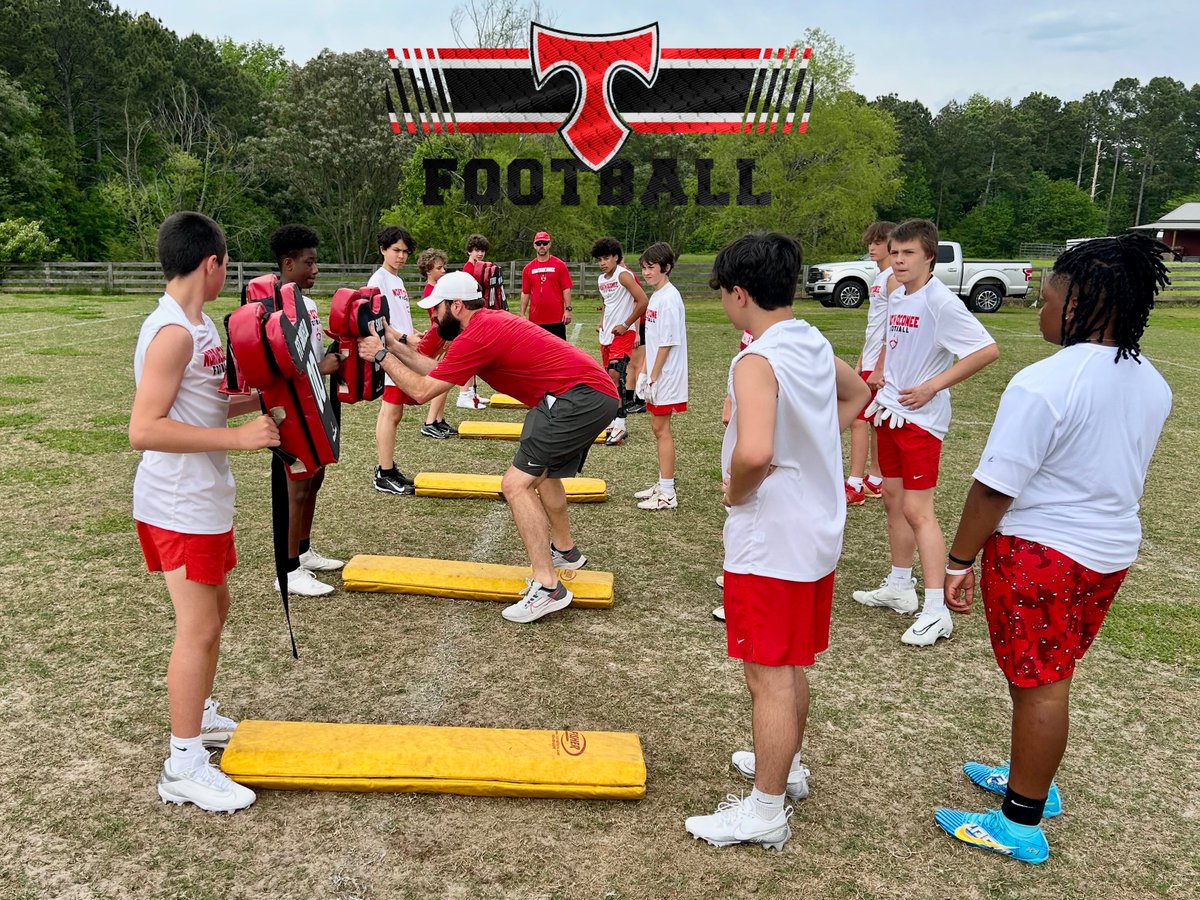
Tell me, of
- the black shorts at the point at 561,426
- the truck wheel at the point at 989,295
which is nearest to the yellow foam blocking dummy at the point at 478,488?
the black shorts at the point at 561,426

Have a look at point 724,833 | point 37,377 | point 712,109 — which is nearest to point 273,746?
point 724,833

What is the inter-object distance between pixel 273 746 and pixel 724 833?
1.73 m

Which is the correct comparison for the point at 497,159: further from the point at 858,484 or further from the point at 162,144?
the point at 858,484

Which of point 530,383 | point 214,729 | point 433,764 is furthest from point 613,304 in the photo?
point 433,764

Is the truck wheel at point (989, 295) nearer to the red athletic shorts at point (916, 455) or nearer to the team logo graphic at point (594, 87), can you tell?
the team logo graphic at point (594, 87)

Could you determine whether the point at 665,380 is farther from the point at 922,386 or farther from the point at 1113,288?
the point at 1113,288

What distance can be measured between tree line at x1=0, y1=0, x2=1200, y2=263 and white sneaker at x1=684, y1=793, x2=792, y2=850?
32.3 metres

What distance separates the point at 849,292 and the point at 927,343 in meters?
24.0

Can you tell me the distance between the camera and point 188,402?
2.89 metres

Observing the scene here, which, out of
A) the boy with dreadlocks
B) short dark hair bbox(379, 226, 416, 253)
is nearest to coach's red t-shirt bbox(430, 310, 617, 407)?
the boy with dreadlocks

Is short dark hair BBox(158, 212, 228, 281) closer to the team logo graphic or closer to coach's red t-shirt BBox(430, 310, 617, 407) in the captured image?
coach's red t-shirt BBox(430, 310, 617, 407)

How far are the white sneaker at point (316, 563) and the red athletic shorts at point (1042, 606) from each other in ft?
13.1

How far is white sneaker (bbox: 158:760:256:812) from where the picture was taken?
299 centimetres

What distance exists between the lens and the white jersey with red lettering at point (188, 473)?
2863 millimetres
